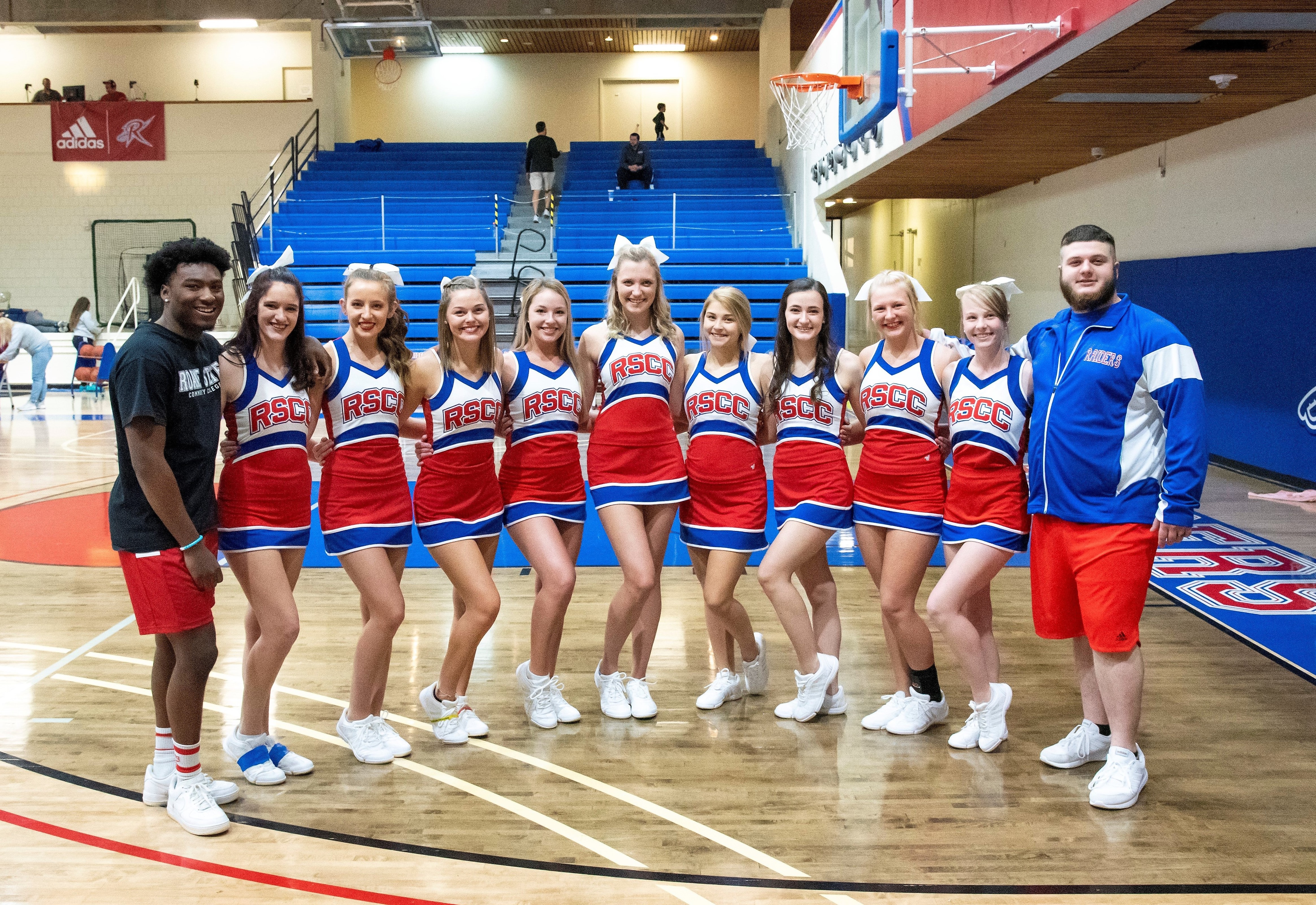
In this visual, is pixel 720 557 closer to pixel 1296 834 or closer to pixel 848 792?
pixel 848 792

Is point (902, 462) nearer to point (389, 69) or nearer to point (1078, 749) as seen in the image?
point (1078, 749)

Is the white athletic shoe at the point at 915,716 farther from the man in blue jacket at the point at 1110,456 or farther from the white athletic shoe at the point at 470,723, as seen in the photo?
the white athletic shoe at the point at 470,723

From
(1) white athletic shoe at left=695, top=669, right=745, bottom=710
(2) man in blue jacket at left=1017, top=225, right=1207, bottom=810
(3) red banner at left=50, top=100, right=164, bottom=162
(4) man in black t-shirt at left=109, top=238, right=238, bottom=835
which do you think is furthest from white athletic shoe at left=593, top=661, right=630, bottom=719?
(3) red banner at left=50, top=100, right=164, bottom=162

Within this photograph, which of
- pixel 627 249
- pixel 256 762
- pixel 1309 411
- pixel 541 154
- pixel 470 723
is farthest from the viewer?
pixel 541 154

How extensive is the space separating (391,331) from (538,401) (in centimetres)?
53

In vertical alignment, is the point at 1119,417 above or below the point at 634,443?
above

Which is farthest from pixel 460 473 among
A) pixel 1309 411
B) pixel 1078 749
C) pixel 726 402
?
pixel 1309 411

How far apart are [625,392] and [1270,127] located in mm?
6358

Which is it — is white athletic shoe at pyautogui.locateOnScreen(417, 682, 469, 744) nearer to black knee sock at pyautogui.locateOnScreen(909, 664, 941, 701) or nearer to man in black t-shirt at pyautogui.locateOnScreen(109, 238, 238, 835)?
man in black t-shirt at pyautogui.locateOnScreen(109, 238, 238, 835)

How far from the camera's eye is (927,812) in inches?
119

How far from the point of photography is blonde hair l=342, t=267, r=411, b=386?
3322 mm

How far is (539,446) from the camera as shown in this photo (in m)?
3.64

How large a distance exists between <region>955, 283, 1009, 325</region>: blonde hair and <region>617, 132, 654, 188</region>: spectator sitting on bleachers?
1382cm

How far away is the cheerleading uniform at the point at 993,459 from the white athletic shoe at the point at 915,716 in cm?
60
